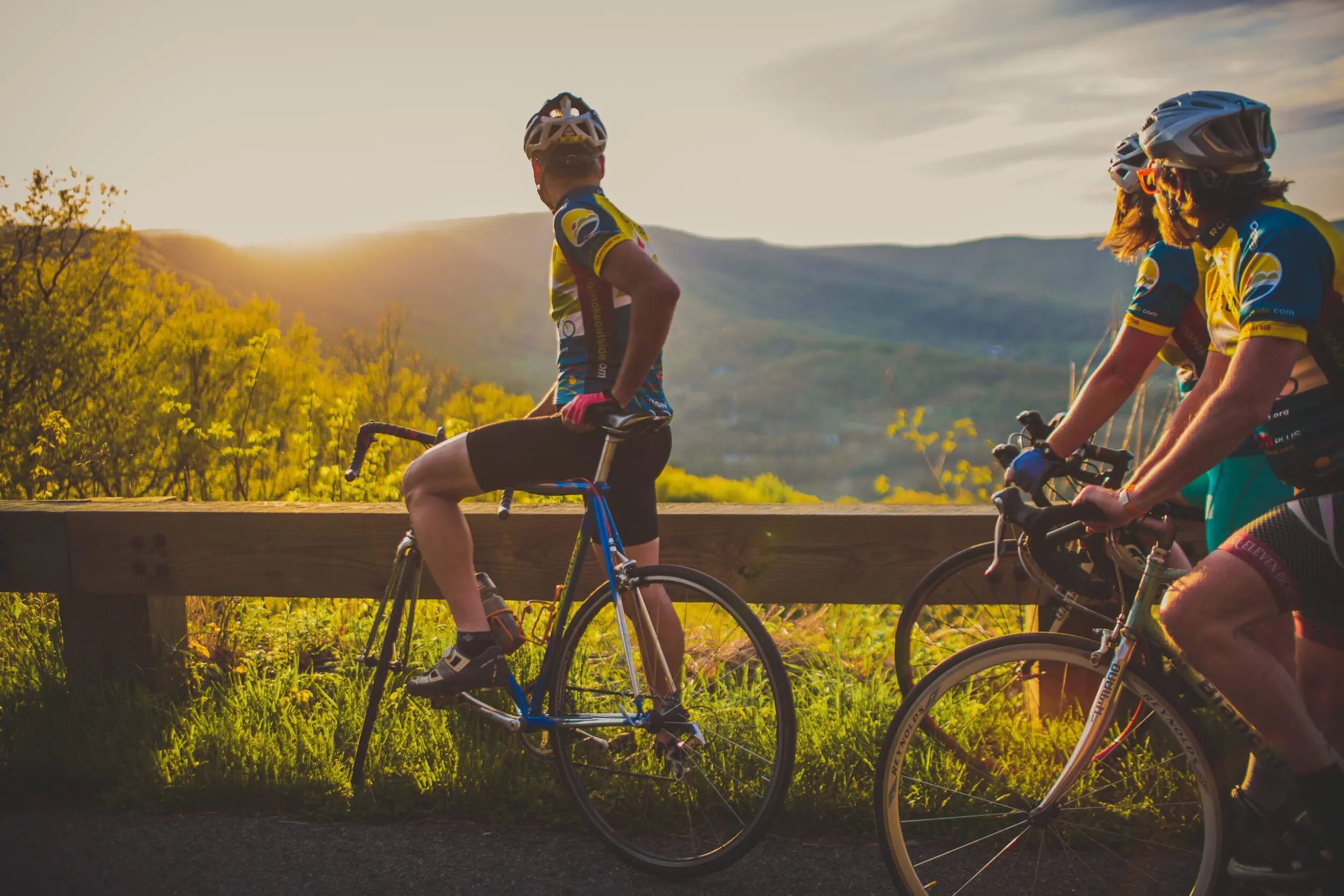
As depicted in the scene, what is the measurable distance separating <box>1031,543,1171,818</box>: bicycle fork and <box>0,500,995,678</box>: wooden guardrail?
1.36 meters

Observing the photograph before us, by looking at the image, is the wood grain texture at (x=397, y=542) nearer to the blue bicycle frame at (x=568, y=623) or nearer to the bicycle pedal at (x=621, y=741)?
the blue bicycle frame at (x=568, y=623)

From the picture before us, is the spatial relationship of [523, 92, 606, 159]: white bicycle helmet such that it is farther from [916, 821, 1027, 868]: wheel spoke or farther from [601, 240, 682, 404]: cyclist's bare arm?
[916, 821, 1027, 868]: wheel spoke

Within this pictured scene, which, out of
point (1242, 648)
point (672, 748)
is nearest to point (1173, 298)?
point (1242, 648)

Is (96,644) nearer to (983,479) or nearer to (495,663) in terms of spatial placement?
(495,663)

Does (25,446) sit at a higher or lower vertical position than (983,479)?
higher

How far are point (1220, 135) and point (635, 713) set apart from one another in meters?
2.28

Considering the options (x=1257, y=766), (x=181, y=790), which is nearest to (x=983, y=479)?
(x=1257, y=766)

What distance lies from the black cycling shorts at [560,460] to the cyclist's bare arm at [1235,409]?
1542mm

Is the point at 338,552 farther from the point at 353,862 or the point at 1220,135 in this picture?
the point at 1220,135

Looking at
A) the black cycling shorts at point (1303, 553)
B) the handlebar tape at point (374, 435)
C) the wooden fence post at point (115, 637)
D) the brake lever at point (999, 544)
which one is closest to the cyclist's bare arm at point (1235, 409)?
the black cycling shorts at point (1303, 553)

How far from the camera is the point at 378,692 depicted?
12.4 ft

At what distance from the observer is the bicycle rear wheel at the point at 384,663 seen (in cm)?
375

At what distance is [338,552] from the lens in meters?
4.33

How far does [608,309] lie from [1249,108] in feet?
6.04
